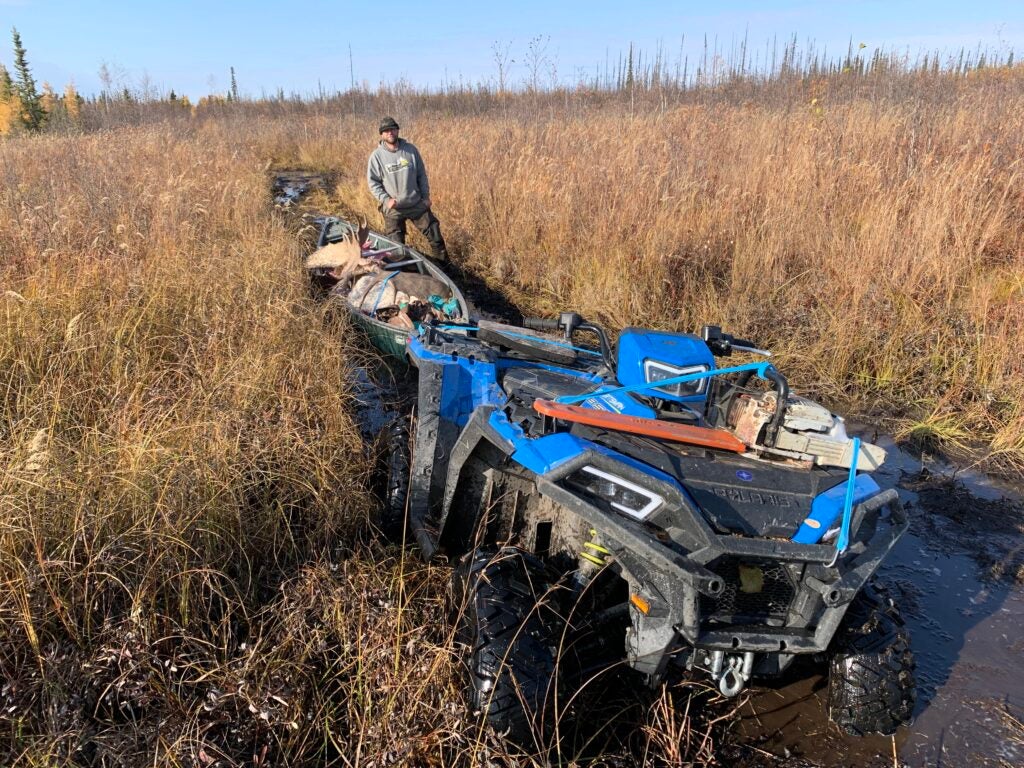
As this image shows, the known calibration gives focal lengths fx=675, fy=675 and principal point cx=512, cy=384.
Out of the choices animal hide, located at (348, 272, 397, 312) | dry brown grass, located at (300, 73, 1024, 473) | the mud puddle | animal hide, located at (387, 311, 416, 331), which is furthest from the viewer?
the mud puddle

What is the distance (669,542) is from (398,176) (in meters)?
7.35

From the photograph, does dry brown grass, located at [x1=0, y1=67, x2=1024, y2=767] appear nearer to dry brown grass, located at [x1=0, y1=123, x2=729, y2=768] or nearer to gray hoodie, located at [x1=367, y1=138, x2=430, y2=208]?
dry brown grass, located at [x1=0, y1=123, x2=729, y2=768]

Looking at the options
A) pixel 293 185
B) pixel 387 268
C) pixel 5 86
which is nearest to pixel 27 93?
pixel 5 86

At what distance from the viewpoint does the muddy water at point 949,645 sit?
2.63 m

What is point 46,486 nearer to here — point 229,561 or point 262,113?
point 229,561

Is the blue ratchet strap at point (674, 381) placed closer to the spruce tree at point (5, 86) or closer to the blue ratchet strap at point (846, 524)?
the blue ratchet strap at point (846, 524)

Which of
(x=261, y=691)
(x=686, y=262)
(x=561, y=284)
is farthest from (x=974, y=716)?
(x=561, y=284)

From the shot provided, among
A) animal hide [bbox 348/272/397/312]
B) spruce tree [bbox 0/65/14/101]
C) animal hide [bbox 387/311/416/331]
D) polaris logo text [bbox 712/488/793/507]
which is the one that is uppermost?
spruce tree [bbox 0/65/14/101]

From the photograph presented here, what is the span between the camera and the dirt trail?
8.61 feet

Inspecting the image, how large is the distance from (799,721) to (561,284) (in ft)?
18.7

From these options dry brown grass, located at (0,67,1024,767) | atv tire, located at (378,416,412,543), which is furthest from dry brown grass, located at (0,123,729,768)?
atv tire, located at (378,416,412,543)

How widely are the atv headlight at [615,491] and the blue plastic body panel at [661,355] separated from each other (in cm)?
83

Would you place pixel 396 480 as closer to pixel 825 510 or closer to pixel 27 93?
A: pixel 825 510

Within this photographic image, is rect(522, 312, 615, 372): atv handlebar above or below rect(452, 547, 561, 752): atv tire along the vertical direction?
above
